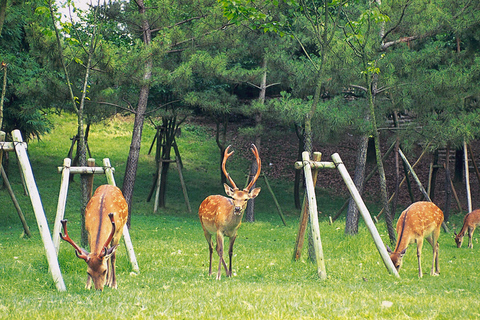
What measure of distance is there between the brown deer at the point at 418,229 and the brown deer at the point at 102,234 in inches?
166

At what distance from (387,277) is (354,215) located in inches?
222

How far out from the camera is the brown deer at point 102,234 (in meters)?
5.75

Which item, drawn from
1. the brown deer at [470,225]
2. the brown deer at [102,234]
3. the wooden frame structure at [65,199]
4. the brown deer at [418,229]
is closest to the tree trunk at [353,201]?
the brown deer at [470,225]

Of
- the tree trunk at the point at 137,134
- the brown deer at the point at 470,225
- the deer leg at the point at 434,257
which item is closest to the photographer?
the deer leg at the point at 434,257

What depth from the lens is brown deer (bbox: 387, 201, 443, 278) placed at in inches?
321

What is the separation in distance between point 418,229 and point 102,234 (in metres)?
5.21

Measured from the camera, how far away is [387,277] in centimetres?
766

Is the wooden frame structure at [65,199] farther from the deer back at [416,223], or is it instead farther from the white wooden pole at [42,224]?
the deer back at [416,223]

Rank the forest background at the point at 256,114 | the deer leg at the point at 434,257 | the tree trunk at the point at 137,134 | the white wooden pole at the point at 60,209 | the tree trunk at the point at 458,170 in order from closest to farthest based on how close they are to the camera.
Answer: the forest background at the point at 256,114
the white wooden pole at the point at 60,209
the deer leg at the point at 434,257
the tree trunk at the point at 137,134
the tree trunk at the point at 458,170

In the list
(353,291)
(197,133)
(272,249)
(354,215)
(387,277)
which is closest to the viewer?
(353,291)

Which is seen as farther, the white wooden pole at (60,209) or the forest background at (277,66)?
the forest background at (277,66)

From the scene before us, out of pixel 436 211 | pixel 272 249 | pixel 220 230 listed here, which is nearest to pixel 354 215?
pixel 272 249

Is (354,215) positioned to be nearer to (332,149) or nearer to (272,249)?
(272,249)

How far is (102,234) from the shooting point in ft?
20.6
